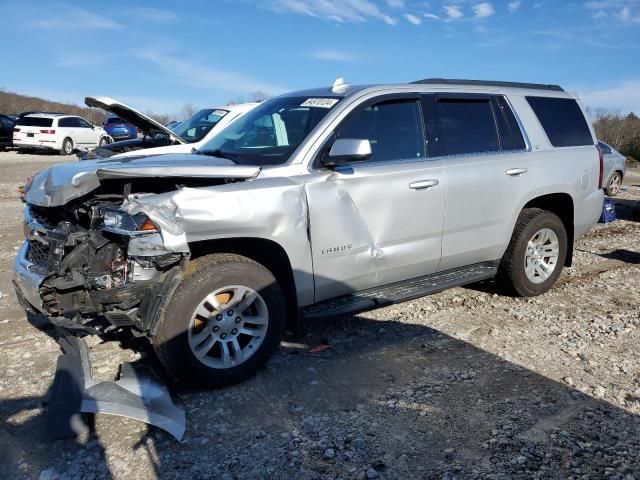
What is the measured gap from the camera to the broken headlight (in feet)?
10.5

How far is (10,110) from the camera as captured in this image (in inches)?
2458

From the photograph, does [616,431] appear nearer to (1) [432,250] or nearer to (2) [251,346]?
(1) [432,250]

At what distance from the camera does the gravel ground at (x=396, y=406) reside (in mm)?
2814

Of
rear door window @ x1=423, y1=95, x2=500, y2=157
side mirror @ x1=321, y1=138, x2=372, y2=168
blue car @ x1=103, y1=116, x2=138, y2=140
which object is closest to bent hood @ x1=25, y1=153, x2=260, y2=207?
side mirror @ x1=321, y1=138, x2=372, y2=168

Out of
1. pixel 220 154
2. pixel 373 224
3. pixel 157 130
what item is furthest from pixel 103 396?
pixel 157 130

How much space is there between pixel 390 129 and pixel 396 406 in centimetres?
215

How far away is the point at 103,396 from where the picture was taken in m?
3.21

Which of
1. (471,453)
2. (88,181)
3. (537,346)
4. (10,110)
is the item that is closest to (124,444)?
(88,181)

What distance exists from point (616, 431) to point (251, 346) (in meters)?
2.27

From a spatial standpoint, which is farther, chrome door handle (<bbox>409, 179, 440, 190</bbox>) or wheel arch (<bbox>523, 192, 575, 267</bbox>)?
wheel arch (<bbox>523, 192, 575, 267</bbox>)

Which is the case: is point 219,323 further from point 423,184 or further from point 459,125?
point 459,125

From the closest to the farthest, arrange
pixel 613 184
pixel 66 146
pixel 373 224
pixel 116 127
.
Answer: pixel 373 224 < pixel 613 184 < pixel 66 146 < pixel 116 127

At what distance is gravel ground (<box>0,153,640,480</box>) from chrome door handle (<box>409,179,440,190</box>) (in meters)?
1.25

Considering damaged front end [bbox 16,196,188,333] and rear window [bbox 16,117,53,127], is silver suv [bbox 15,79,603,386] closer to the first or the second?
damaged front end [bbox 16,196,188,333]
